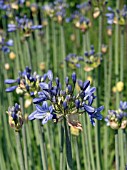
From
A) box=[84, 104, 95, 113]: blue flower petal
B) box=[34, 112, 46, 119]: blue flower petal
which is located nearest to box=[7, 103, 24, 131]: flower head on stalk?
box=[34, 112, 46, 119]: blue flower petal

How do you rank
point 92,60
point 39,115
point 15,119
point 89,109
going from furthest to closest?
1. point 92,60
2. point 15,119
3. point 39,115
4. point 89,109

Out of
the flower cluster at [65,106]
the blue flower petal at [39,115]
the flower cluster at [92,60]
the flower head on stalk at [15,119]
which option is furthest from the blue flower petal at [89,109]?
the flower cluster at [92,60]

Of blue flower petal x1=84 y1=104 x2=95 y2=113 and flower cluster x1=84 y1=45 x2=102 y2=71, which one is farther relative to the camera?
flower cluster x1=84 y1=45 x2=102 y2=71

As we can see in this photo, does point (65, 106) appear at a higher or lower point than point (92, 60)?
higher

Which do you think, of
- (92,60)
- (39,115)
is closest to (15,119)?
(39,115)

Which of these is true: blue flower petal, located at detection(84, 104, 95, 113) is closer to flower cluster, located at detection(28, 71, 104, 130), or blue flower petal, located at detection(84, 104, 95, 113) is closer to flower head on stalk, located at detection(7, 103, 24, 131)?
flower cluster, located at detection(28, 71, 104, 130)

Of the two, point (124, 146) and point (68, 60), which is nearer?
point (124, 146)

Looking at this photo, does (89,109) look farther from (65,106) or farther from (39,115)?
(39,115)

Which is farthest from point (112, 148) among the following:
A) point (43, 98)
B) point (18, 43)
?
point (43, 98)

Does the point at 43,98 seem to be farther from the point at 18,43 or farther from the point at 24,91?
the point at 18,43

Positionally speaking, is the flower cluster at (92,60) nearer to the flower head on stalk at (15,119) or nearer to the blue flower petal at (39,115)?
the flower head on stalk at (15,119)

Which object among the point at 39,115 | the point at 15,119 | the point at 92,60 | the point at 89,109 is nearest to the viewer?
the point at 89,109
